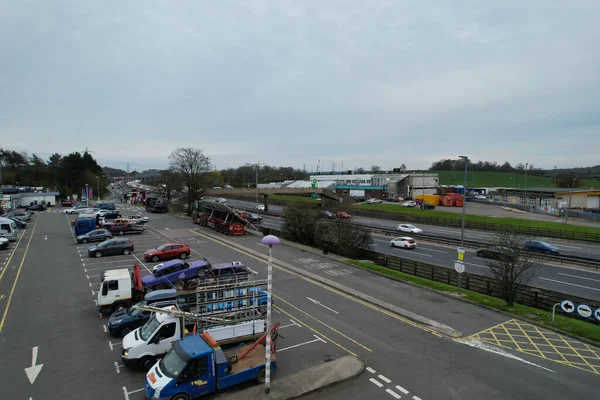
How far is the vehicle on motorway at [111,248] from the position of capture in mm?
29525

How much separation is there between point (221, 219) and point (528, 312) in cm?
3456

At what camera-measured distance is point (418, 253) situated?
36.0 metres

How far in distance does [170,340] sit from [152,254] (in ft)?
57.2

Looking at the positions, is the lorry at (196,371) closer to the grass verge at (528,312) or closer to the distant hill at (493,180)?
the grass verge at (528,312)

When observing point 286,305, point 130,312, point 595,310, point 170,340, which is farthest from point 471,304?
point 130,312

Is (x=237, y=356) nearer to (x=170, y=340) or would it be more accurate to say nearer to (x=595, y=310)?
(x=170, y=340)

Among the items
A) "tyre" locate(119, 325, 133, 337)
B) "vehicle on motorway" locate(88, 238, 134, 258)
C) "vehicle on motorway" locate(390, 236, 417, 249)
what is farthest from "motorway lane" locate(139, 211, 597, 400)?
"vehicle on motorway" locate(390, 236, 417, 249)

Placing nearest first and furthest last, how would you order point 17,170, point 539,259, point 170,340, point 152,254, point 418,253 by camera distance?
point 170,340
point 152,254
point 539,259
point 418,253
point 17,170

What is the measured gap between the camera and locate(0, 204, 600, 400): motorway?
11.2 metres

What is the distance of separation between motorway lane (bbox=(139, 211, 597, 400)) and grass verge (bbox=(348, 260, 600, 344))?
1.60m

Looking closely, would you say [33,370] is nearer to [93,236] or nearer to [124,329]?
[124,329]

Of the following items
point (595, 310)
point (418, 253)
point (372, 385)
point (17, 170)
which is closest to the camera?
point (372, 385)

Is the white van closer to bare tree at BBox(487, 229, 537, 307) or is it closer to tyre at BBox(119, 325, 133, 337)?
tyre at BBox(119, 325, 133, 337)

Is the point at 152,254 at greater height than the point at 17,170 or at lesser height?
lesser
